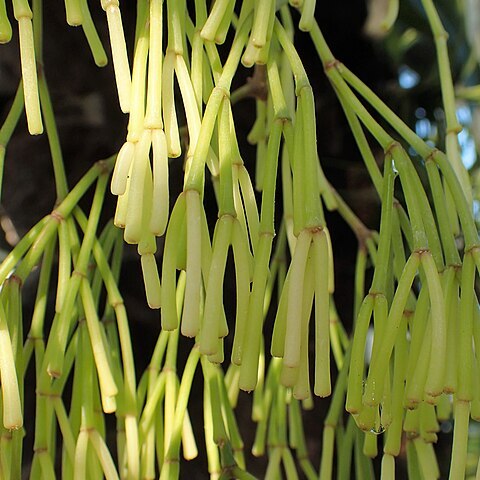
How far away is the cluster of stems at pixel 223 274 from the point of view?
494 mm

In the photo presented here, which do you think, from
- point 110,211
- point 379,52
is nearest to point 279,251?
point 110,211

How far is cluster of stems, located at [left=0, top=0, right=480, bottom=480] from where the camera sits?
0.49 meters

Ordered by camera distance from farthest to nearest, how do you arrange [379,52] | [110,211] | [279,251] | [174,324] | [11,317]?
[379,52], [110,211], [279,251], [11,317], [174,324]

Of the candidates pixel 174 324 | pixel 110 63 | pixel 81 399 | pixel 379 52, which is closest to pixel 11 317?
pixel 81 399

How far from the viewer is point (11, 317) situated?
0.64 metres

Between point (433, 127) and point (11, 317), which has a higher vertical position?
point (433, 127)

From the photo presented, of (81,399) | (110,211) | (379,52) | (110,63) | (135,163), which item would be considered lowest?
(81,399)

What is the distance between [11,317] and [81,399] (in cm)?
9

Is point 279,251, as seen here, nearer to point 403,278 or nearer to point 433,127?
point 403,278

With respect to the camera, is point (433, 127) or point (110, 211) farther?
point (433, 127)

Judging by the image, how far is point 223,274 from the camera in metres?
0.48

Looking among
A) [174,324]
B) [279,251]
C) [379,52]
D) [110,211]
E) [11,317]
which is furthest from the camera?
[379,52]

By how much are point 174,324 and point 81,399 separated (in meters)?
0.21

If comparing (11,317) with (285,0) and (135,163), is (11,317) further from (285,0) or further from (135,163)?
(285,0)
